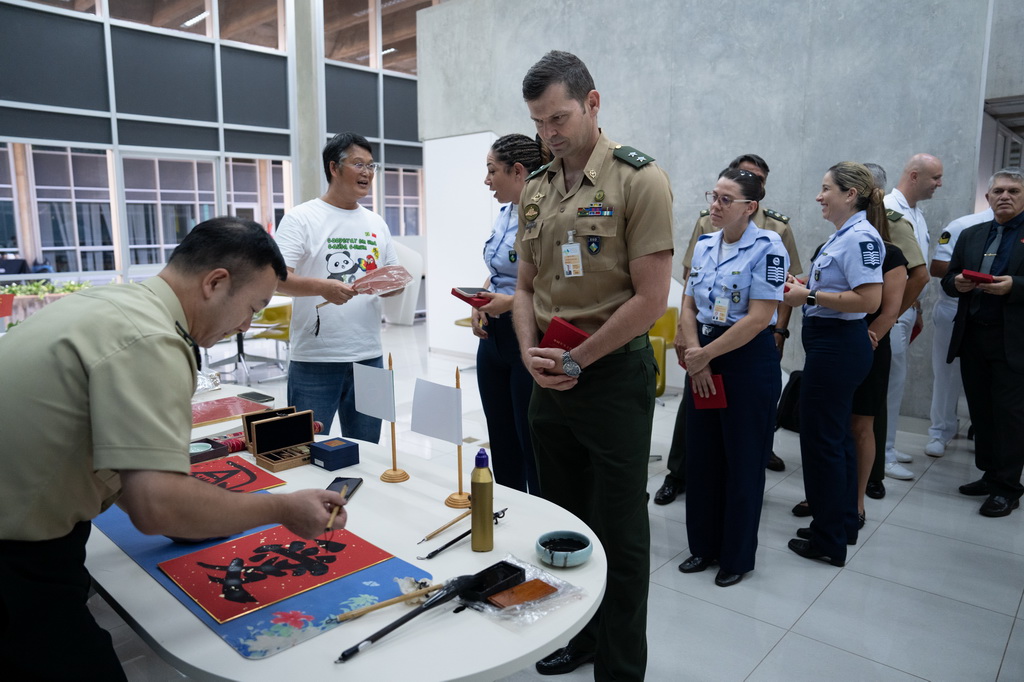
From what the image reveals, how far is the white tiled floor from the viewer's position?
2363 mm

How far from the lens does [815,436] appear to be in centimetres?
307

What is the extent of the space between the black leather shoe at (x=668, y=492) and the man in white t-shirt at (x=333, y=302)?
5.70 ft

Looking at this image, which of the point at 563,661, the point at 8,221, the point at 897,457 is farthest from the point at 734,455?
the point at 8,221

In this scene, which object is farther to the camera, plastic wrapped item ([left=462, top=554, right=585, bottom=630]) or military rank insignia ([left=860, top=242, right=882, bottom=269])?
military rank insignia ([left=860, top=242, right=882, bottom=269])

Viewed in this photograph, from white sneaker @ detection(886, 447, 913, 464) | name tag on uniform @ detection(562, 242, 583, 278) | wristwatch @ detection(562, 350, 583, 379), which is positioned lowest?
white sneaker @ detection(886, 447, 913, 464)

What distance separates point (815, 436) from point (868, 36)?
3338 mm

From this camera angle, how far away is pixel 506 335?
9.29 feet

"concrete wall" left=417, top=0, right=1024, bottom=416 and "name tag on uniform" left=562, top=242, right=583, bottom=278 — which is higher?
"concrete wall" left=417, top=0, right=1024, bottom=416

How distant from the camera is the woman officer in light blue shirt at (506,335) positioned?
9.15 feet

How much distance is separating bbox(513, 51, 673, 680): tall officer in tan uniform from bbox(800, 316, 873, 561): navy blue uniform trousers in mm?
1345

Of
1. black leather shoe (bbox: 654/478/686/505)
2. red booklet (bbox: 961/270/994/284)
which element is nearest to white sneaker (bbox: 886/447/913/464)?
red booklet (bbox: 961/270/994/284)

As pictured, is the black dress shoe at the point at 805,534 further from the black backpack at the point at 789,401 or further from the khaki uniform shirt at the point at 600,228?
the khaki uniform shirt at the point at 600,228

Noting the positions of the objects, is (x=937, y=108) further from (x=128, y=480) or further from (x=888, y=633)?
(x=128, y=480)

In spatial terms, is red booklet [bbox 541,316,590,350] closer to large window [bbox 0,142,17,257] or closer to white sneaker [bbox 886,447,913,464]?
white sneaker [bbox 886,447,913,464]
